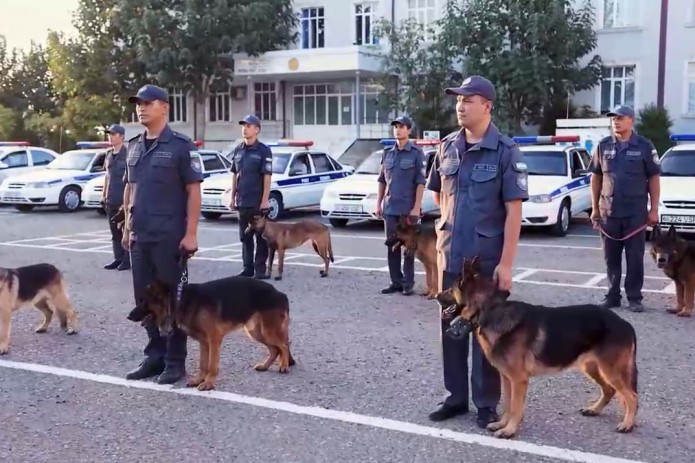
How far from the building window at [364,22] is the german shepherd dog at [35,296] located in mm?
25889

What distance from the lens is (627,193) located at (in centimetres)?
774

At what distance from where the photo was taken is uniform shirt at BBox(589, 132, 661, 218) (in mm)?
7727

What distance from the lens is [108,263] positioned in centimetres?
1116

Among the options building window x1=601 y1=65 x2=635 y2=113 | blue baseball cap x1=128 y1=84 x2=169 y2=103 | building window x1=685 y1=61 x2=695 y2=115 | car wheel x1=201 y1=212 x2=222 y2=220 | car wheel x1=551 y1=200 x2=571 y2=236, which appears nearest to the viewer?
blue baseball cap x1=128 y1=84 x2=169 y2=103

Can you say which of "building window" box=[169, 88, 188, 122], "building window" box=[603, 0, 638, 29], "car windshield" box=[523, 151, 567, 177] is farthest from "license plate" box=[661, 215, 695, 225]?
"building window" box=[169, 88, 188, 122]

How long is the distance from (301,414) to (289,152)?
13.1 m

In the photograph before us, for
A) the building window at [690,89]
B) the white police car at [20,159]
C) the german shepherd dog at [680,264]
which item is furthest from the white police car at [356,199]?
the building window at [690,89]

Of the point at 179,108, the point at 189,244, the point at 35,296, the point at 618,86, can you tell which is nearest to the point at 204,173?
the point at 35,296

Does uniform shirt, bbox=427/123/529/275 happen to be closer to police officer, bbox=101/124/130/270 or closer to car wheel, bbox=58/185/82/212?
police officer, bbox=101/124/130/270

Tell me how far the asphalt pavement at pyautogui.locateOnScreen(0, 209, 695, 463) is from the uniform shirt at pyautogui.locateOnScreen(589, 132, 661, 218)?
104 centimetres

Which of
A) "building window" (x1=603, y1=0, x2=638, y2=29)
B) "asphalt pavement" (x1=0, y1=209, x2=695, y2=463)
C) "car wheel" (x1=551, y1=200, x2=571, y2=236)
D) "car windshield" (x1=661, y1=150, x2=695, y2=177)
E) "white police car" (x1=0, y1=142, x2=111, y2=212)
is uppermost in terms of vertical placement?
"building window" (x1=603, y1=0, x2=638, y2=29)

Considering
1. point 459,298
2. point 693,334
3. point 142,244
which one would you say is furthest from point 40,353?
point 693,334

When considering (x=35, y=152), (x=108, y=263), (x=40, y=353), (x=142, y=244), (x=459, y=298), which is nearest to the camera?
(x=459, y=298)

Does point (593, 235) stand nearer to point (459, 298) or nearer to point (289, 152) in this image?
point (289, 152)
